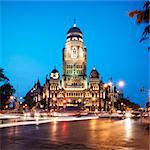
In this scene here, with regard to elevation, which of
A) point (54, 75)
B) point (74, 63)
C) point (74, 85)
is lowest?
point (74, 85)

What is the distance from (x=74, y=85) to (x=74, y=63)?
484 inches

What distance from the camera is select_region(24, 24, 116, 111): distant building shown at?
568 feet

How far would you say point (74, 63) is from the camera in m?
182

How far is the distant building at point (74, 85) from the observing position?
173125 millimetres

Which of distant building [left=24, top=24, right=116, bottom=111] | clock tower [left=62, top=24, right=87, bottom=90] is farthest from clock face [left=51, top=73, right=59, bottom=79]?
clock tower [left=62, top=24, right=87, bottom=90]

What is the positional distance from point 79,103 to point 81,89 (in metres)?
8.25

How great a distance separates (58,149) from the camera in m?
15.6

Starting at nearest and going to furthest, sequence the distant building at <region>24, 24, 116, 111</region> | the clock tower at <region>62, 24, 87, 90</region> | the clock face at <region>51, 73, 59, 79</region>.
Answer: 1. the distant building at <region>24, 24, 116, 111</region>
2. the clock tower at <region>62, 24, 87, 90</region>
3. the clock face at <region>51, 73, 59, 79</region>

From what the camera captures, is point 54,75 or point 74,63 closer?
point 54,75

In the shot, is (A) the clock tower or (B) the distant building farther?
(A) the clock tower

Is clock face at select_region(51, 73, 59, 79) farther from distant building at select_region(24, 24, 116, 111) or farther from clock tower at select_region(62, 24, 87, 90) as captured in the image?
clock tower at select_region(62, 24, 87, 90)

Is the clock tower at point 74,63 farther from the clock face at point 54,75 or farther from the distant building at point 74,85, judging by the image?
the clock face at point 54,75

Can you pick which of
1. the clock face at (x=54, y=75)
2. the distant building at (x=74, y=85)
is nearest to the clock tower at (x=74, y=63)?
the distant building at (x=74, y=85)

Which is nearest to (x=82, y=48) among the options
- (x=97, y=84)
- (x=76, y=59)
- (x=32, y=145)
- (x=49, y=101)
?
(x=76, y=59)
